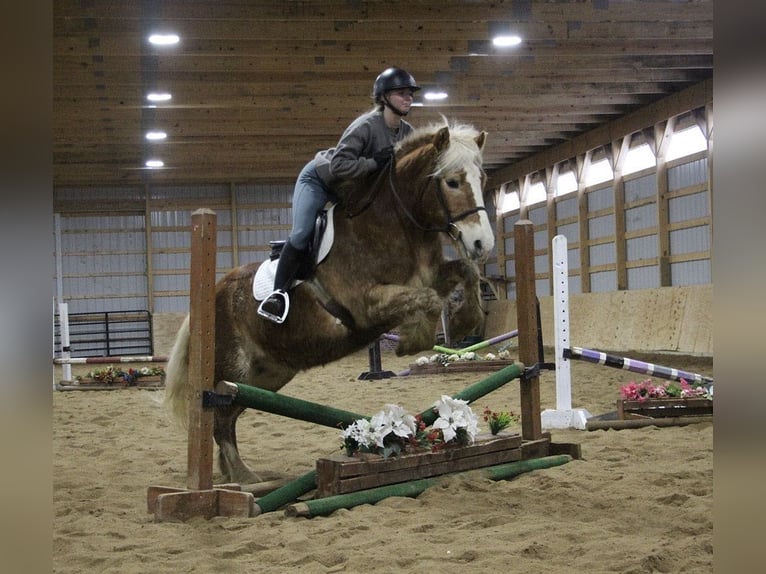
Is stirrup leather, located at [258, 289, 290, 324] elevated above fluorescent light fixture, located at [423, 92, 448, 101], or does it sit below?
below

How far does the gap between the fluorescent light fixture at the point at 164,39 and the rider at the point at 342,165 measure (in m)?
6.52

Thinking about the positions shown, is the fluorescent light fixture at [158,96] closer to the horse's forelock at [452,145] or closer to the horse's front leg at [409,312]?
the horse's forelock at [452,145]

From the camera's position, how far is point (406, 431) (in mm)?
3863

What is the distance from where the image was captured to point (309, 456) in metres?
5.29

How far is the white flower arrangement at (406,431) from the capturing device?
3.79 meters

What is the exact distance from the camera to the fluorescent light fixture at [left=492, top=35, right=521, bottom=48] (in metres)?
10.0

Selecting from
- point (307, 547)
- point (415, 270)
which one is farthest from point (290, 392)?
point (307, 547)

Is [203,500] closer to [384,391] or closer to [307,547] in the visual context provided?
[307,547]

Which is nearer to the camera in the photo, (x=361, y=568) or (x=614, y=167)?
(x=361, y=568)

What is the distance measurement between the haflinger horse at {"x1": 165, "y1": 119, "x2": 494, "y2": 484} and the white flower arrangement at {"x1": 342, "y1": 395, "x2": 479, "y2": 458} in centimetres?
39

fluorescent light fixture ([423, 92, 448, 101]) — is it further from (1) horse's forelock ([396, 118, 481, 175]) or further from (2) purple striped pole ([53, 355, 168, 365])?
(1) horse's forelock ([396, 118, 481, 175])

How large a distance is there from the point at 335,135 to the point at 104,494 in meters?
12.5

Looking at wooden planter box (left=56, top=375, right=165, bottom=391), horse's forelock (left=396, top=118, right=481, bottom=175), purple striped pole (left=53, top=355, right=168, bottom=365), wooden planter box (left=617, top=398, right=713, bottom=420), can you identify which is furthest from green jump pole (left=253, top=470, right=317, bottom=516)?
wooden planter box (left=56, top=375, right=165, bottom=391)

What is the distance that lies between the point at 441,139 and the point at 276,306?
1164 millimetres
